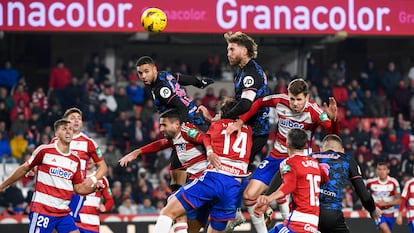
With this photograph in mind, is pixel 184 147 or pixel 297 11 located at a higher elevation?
pixel 297 11

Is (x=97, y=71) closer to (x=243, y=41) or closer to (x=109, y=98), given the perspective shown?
(x=109, y=98)

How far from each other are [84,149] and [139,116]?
9.19 metres

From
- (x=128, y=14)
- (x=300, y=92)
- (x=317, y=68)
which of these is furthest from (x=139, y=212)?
(x=300, y=92)

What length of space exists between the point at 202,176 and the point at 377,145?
13213 millimetres

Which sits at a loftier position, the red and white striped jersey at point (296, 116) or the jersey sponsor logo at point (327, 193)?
the red and white striped jersey at point (296, 116)

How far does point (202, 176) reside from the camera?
38.5ft

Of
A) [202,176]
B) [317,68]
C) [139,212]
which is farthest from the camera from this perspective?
[317,68]

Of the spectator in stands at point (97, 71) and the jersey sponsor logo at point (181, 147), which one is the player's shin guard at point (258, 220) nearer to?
the jersey sponsor logo at point (181, 147)

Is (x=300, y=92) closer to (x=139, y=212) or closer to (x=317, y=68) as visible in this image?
(x=139, y=212)

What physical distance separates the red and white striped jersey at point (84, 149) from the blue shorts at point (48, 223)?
1456 millimetres

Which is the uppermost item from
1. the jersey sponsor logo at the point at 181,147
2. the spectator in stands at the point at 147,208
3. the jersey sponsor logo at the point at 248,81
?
the jersey sponsor logo at the point at 248,81

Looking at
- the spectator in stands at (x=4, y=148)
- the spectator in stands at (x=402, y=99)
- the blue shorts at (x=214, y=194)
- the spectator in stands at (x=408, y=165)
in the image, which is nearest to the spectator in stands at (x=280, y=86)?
the spectator in stands at (x=402, y=99)

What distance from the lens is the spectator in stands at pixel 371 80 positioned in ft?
87.5

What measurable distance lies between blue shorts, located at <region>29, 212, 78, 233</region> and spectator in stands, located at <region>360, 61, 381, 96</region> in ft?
48.4
